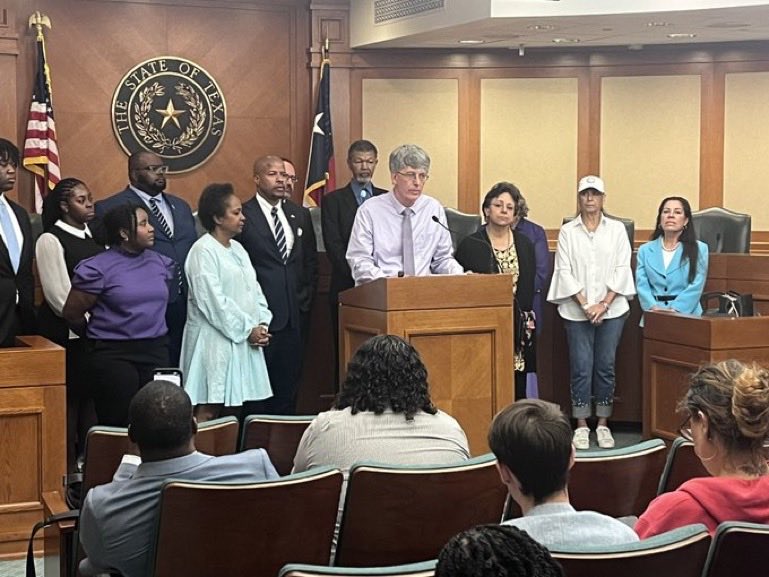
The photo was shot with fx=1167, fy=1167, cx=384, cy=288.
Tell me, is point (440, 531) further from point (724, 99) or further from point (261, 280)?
point (724, 99)

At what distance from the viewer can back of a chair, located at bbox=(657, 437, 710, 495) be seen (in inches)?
129

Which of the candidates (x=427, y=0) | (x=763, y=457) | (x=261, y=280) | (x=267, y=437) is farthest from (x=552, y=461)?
(x=427, y=0)

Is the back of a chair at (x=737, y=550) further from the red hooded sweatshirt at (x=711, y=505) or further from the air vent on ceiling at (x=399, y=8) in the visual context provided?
the air vent on ceiling at (x=399, y=8)

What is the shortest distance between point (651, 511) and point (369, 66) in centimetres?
682

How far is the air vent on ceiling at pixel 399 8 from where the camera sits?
7.93m

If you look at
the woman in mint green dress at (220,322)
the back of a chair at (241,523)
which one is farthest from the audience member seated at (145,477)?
the woman in mint green dress at (220,322)

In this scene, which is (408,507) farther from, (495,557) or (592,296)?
(592,296)

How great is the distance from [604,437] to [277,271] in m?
2.22

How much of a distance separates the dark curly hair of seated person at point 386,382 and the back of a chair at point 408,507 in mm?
441

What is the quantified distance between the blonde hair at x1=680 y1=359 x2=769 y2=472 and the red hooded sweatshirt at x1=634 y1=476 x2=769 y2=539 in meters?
0.08

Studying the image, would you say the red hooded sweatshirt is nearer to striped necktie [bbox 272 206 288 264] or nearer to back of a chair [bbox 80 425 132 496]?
back of a chair [bbox 80 425 132 496]

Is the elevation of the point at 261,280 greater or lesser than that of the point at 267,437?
greater

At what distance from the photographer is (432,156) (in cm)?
919

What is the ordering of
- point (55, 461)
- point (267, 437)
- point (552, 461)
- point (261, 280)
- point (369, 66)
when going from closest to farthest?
point (552, 461) < point (267, 437) < point (55, 461) < point (261, 280) < point (369, 66)
